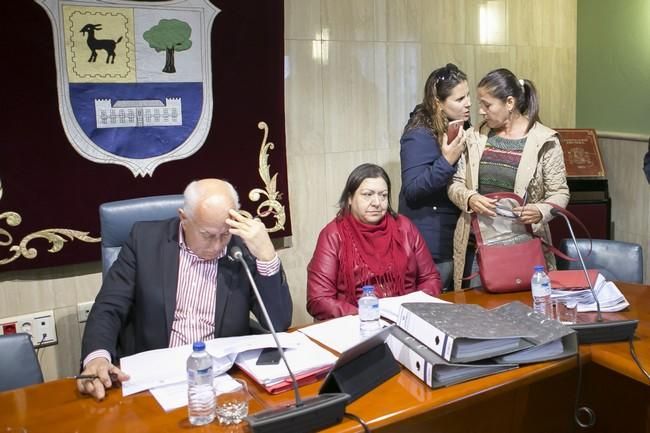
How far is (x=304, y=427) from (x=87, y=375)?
58 centimetres

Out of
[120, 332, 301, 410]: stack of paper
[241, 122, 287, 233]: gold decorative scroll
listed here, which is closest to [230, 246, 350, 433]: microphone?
[120, 332, 301, 410]: stack of paper

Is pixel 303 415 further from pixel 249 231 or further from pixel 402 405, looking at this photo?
pixel 249 231

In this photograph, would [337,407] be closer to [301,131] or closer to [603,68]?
[301,131]

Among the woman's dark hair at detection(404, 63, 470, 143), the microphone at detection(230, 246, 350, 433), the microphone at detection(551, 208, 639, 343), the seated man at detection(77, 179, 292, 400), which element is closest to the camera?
the microphone at detection(230, 246, 350, 433)

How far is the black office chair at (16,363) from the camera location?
1882 millimetres

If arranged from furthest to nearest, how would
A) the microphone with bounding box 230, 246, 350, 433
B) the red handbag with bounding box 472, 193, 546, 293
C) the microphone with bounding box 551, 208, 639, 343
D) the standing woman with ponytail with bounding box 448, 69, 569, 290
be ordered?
the standing woman with ponytail with bounding box 448, 69, 569, 290 → the red handbag with bounding box 472, 193, 546, 293 → the microphone with bounding box 551, 208, 639, 343 → the microphone with bounding box 230, 246, 350, 433

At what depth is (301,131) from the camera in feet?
10.9

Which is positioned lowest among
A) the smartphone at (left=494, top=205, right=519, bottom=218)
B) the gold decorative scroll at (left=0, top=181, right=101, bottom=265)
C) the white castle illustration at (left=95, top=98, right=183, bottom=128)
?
the gold decorative scroll at (left=0, top=181, right=101, bottom=265)

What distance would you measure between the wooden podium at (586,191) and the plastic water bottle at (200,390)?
2.60 meters

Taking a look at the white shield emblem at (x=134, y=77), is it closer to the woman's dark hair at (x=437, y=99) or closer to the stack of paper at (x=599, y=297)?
the woman's dark hair at (x=437, y=99)

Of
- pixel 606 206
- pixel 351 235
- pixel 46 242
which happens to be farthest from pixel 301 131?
pixel 606 206

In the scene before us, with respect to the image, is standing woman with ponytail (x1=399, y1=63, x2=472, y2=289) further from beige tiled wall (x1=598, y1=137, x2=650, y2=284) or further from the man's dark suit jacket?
beige tiled wall (x1=598, y1=137, x2=650, y2=284)

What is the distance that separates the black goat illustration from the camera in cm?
270

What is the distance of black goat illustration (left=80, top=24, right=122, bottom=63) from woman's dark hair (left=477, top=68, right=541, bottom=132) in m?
1.49
